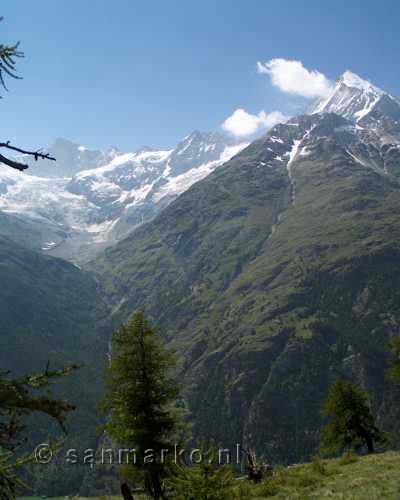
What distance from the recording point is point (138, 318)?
32094 millimetres

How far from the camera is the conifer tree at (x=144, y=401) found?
28.0 meters

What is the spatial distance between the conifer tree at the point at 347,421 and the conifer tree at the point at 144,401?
31578 mm

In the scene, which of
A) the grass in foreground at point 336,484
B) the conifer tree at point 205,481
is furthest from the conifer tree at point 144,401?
the conifer tree at point 205,481

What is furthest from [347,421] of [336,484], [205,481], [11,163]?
[11,163]

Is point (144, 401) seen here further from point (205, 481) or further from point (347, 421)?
point (347, 421)

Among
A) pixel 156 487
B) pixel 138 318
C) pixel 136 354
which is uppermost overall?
pixel 138 318

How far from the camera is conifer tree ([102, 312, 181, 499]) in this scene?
1101 inches

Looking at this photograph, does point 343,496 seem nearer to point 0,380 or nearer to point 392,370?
point 0,380

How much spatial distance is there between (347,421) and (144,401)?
34463 mm

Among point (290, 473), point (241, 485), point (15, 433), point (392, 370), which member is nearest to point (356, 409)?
point (392, 370)

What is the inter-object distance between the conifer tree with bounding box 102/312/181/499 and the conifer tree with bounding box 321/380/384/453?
1243 inches

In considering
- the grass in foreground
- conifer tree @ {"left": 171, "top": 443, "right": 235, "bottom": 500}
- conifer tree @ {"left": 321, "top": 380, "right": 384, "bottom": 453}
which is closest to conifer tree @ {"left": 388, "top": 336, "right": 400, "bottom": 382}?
conifer tree @ {"left": 321, "top": 380, "right": 384, "bottom": 453}

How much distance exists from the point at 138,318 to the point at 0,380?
21.9 m

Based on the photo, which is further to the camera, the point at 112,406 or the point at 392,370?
the point at 392,370
